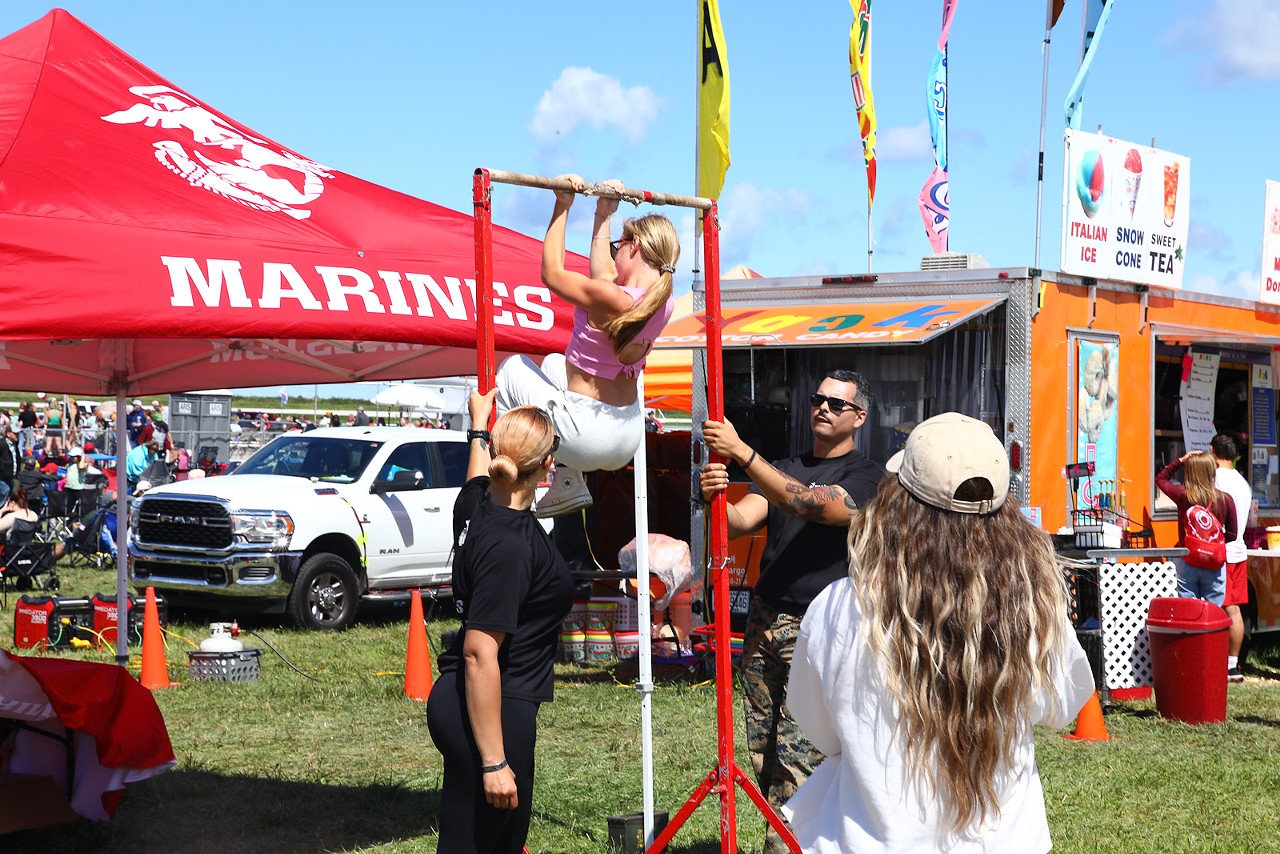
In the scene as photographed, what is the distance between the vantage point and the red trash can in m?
8.86

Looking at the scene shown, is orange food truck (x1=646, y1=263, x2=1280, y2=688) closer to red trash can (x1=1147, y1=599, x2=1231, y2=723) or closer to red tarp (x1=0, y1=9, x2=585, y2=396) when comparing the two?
red trash can (x1=1147, y1=599, x2=1231, y2=723)

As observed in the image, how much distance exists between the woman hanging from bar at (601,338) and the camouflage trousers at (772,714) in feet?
2.95

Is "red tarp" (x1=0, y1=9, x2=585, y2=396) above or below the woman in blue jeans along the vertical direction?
above

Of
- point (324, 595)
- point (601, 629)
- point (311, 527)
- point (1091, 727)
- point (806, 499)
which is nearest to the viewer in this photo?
point (806, 499)

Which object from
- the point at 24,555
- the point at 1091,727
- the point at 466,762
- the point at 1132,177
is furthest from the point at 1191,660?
the point at 24,555

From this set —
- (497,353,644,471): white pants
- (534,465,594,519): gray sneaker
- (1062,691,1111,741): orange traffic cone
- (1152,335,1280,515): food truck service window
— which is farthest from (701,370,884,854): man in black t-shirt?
(1152,335,1280,515): food truck service window

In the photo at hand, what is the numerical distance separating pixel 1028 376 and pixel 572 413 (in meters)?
5.85

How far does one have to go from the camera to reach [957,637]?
8.82 feet

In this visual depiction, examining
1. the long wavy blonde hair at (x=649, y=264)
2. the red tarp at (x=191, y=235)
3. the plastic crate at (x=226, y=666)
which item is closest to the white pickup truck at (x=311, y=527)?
the plastic crate at (x=226, y=666)

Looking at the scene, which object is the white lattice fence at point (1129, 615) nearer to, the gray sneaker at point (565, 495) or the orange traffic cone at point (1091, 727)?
the orange traffic cone at point (1091, 727)

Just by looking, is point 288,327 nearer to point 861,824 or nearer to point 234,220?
point 234,220

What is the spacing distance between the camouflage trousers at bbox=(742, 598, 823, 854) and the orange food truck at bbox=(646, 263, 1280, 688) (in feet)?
13.5

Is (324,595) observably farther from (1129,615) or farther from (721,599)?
(721,599)

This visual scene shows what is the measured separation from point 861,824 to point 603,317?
1.96 meters
